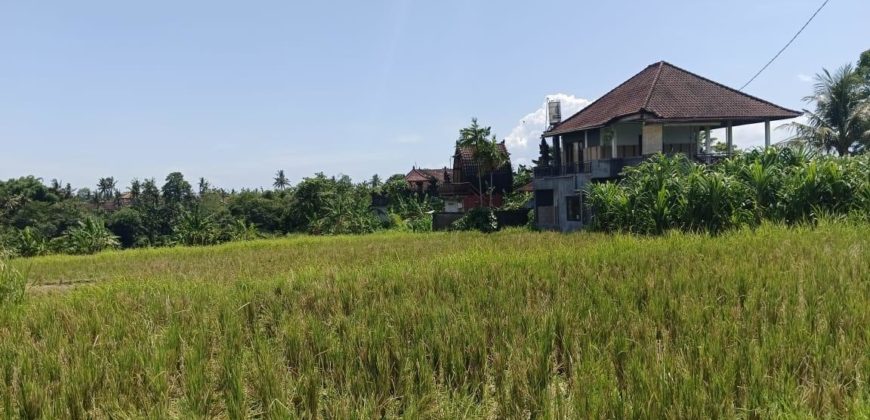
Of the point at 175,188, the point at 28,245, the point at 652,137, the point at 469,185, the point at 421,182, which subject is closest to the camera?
the point at 652,137

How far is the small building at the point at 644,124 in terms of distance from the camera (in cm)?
1697

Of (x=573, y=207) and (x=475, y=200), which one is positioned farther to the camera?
(x=475, y=200)

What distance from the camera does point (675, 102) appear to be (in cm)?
1773

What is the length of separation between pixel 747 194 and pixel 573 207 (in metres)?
9.20

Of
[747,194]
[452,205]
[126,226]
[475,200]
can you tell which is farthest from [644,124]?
[126,226]

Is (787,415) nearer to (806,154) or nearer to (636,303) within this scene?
(636,303)

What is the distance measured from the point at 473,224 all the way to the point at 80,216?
92.8 ft

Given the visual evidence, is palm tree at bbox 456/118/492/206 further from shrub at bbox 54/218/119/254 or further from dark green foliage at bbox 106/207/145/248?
dark green foliage at bbox 106/207/145/248

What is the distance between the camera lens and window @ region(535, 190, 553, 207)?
22.4m

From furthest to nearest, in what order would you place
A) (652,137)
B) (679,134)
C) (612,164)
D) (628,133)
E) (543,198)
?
(543,198) < (628,133) < (679,134) < (652,137) < (612,164)

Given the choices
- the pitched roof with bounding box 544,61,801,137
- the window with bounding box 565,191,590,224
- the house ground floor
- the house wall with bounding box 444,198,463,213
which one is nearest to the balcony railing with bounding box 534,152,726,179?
the house ground floor

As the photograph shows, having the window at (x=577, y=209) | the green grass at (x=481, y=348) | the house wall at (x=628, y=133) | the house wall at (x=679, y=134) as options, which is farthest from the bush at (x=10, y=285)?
the house wall at (x=679, y=134)

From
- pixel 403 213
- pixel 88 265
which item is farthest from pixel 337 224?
pixel 88 265

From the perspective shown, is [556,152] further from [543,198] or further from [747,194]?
[747,194]
